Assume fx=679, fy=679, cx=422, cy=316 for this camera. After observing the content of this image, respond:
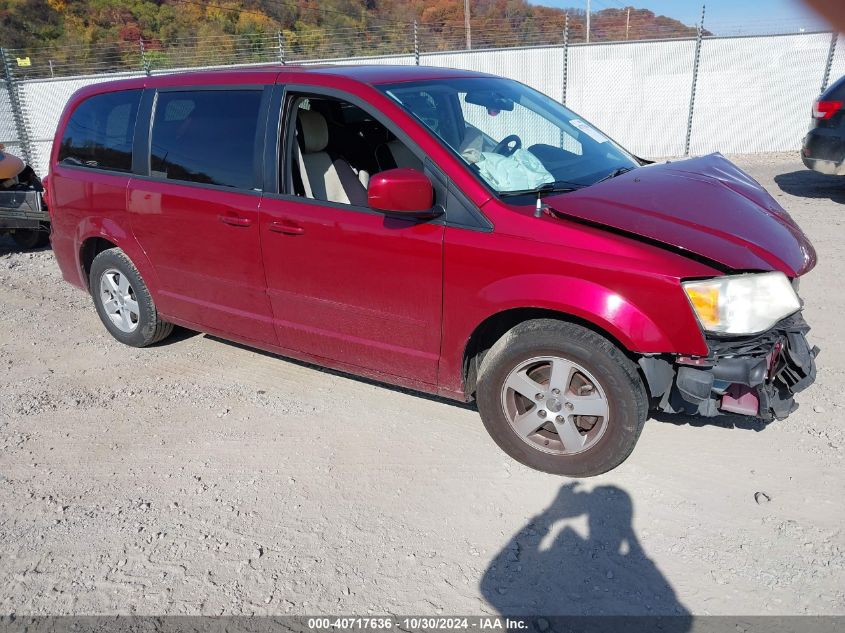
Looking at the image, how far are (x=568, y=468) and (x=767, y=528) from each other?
0.89 m

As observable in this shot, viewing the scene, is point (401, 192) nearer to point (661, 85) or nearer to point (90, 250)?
point (90, 250)

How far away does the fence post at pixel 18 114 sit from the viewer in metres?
13.1

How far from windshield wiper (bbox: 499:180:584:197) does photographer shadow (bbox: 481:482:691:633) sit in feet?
4.91

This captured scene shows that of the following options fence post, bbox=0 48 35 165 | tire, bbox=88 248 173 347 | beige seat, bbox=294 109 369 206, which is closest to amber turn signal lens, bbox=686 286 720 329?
beige seat, bbox=294 109 369 206

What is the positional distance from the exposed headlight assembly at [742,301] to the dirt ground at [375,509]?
834 mm

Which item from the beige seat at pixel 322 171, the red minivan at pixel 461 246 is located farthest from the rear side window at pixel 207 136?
the beige seat at pixel 322 171

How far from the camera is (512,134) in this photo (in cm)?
400

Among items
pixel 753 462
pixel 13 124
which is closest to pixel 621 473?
pixel 753 462

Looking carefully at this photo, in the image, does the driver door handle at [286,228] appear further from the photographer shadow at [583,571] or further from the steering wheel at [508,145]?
the photographer shadow at [583,571]

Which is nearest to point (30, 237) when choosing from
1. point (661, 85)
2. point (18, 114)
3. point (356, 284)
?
point (18, 114)

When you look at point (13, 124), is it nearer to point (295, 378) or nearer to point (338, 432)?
point (295, 378)

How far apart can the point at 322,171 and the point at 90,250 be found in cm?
230

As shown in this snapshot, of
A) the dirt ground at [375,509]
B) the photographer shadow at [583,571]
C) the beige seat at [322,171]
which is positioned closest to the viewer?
the photographer shadow at [583,571]

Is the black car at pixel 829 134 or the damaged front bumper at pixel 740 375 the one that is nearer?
the damaged front bumper at pixel 740 375
